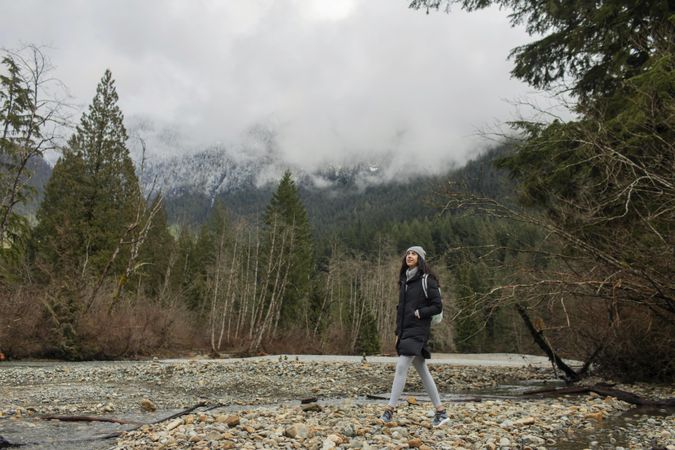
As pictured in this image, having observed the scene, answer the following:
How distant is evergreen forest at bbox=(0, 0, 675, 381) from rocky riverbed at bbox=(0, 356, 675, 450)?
5.24ft

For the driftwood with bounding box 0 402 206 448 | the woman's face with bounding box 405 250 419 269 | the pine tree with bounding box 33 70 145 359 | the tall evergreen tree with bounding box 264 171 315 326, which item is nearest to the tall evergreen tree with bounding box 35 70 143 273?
the pine tree with bounding box 33 70 145 359

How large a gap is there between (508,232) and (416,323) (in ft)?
11.3

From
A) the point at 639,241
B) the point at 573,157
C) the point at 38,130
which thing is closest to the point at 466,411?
the point at 639,241

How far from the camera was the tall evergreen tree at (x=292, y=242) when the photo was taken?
38.8m

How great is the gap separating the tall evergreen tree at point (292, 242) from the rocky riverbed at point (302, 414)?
81.8 ft

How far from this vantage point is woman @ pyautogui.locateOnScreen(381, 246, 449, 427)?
622 cm

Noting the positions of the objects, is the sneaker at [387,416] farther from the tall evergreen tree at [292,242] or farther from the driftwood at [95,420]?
the tall evergreen tree at [292,242]

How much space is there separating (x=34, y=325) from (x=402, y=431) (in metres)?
17.6

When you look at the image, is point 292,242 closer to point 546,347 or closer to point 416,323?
point 546,347

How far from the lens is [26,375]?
12820 mm

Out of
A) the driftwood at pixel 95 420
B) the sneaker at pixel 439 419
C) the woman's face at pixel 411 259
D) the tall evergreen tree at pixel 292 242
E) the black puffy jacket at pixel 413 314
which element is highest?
the tall evergreen tree at pixel 292 242

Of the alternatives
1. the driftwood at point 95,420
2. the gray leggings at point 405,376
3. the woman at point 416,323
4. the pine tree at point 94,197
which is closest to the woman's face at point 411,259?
the woman at point 416,323

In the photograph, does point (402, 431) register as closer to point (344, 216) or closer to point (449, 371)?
point (449, 371)

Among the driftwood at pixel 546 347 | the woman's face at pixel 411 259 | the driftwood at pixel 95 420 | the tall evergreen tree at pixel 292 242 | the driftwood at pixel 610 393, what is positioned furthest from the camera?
the tall evergreen tree at pixel 292 242
